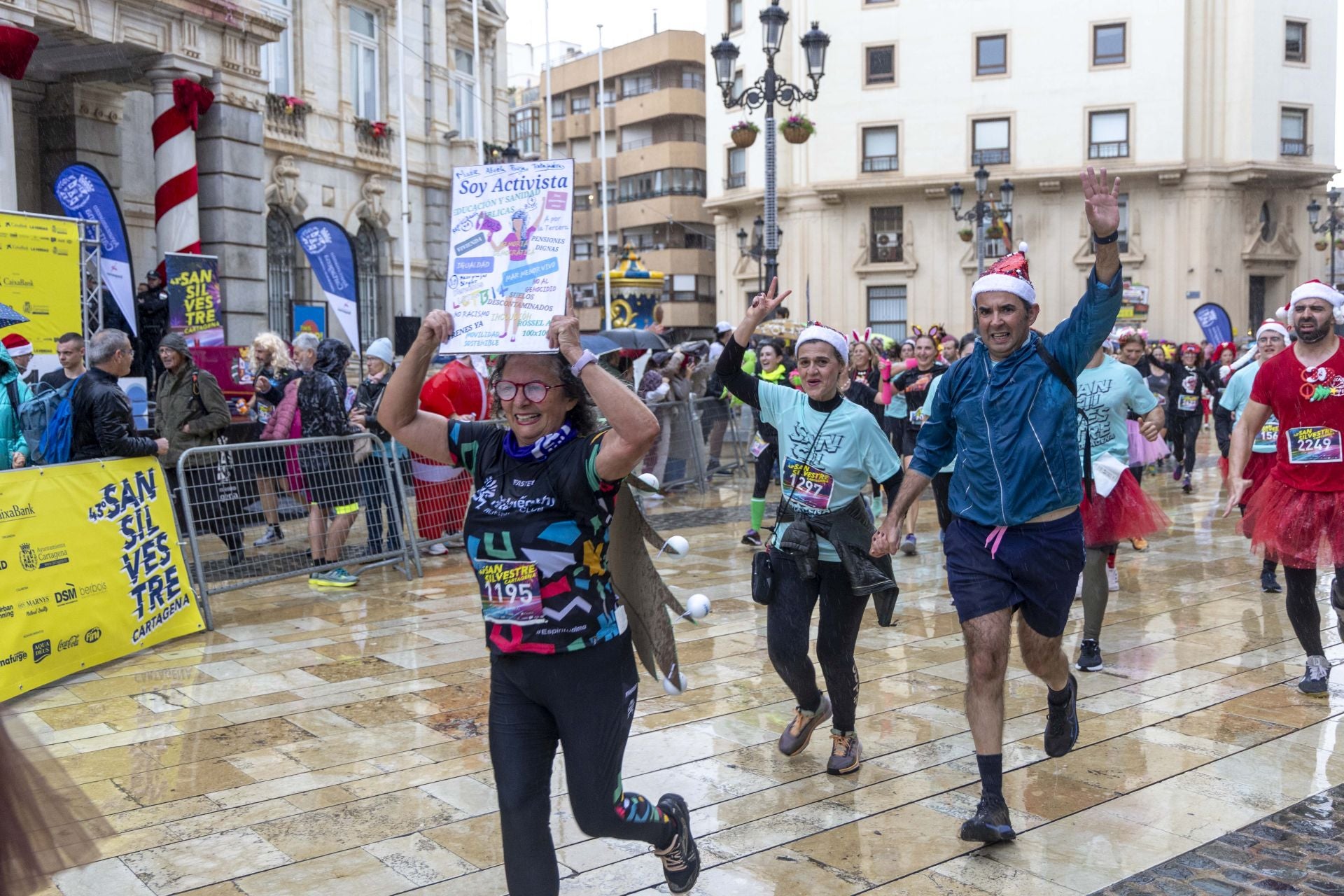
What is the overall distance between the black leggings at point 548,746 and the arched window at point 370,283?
23.1 metres

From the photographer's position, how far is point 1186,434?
16.6 meters

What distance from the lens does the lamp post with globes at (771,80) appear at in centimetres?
1662

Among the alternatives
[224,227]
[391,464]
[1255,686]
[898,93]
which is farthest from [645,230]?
[1255,686]

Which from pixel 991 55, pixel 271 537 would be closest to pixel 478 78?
pixel 991 55

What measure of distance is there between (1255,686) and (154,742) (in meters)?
5.57

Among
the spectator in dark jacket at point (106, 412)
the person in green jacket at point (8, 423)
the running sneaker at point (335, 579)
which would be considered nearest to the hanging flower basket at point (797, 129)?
the running sneaker at point (335, 579)

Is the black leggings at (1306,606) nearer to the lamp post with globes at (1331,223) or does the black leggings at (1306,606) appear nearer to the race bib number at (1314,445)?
A: the race bib number at (1314,445)

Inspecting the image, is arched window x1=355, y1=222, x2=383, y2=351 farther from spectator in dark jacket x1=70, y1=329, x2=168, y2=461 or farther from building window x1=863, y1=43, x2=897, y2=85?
building window x1=863, y1=43, x2=897, y2=85

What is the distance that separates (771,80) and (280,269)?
11.4 meters

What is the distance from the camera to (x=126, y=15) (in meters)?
14.2

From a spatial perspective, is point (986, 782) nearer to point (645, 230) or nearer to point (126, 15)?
point (126, 15)

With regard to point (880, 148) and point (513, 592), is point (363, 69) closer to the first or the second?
point (880, 148)

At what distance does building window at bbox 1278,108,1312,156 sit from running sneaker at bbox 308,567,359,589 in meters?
39.8

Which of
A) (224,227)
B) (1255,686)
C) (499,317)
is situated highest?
(224,227)
